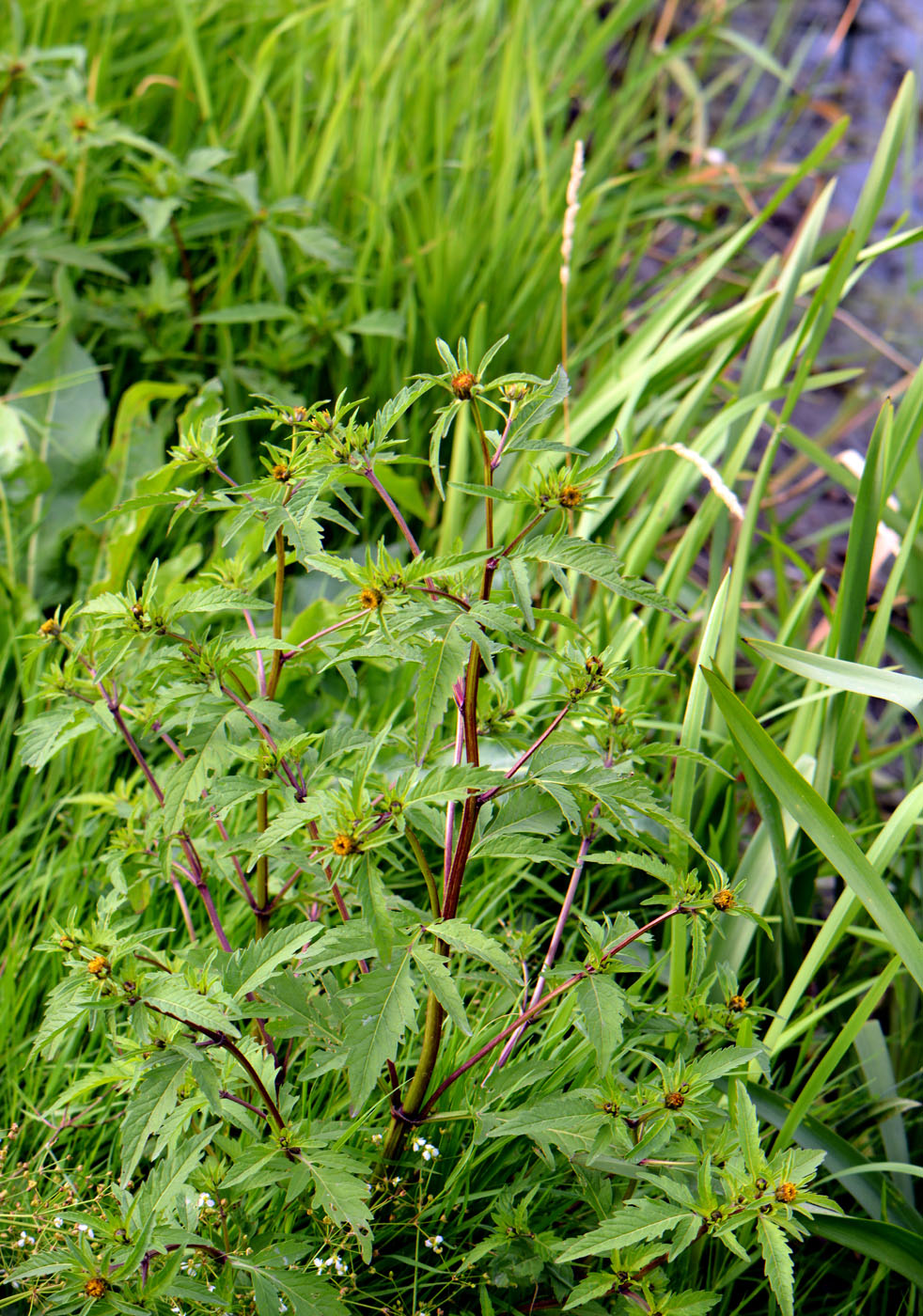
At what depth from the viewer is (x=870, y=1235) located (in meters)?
1.29

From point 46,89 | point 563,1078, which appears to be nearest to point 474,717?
point 563,1078

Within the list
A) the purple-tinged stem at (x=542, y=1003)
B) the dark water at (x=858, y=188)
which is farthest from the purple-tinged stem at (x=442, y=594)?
the dark water at (x=858, y=188)

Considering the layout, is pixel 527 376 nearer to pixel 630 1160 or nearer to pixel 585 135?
pixel 630 1160

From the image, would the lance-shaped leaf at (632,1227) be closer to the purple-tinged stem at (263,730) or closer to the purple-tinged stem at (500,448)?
the purple-tinged stem at (263,730)

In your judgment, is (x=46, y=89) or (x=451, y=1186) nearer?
(x=451, y=1186)

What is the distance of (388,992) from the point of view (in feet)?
3.15

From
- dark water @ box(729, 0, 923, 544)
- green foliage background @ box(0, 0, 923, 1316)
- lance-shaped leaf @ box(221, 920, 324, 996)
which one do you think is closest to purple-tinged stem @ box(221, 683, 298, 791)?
lance-shaped leaf @ box(221, 920, 324, 996)

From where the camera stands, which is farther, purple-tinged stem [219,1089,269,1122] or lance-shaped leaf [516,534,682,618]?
purple-tinged stem [219,1089,269,1122]

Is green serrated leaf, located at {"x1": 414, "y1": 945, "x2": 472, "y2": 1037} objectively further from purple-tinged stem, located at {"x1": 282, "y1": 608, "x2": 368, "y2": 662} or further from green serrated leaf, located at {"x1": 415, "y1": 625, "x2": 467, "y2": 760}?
purple-tinged stem, located at {"x1": 282, "y1": 608, "x2": 368, "y2": 662}

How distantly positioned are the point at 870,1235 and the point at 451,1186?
51cm

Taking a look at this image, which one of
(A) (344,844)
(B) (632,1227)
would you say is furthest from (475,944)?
(B) (632,1227)

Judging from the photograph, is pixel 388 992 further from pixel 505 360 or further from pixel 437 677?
pixel 505 360

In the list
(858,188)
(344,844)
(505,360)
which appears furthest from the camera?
(858,188)

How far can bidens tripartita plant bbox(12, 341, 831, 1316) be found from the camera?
97 cm
